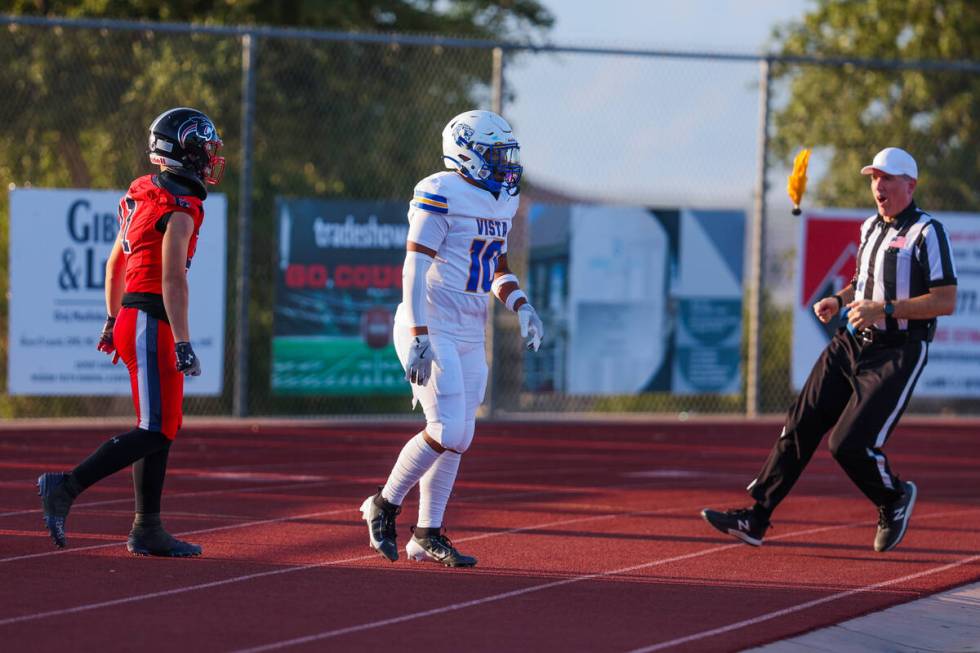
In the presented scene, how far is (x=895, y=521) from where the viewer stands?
7961 mm

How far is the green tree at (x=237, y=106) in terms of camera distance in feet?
52.3

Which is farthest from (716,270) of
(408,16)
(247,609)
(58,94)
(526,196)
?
(408,16)

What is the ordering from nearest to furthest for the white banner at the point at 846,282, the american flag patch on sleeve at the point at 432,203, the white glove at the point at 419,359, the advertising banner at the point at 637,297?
the white glove at the point at 419,359
the american flag patch on sleeve at the point at 432,203
the advertising banner at the point at 637,297
the white banner at the point at 846,282

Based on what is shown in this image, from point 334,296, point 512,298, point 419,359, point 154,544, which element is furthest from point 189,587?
point 334,296

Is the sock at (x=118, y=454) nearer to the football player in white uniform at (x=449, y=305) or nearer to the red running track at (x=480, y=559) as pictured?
the red running track at (x=480, y=559)

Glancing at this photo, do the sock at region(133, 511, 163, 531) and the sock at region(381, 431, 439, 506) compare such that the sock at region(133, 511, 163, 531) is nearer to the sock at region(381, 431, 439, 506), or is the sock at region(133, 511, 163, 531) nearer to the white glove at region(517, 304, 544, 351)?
the sock at region(381, 431, 439, 506)

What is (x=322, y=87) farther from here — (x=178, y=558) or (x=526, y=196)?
(x=178, y=558)

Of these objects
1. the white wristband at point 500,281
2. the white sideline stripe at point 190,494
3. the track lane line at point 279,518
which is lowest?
the track lane line at point 279,518

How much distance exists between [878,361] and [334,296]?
22.4 feet

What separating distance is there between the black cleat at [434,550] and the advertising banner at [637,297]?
274 inches

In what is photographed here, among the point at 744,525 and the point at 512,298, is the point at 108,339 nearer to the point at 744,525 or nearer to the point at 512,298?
the point at 512,298

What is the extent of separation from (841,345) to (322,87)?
431 inches

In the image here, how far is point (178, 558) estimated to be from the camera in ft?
23.5

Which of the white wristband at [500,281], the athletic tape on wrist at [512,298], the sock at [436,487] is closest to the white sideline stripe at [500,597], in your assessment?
the sock at [436,487]
